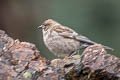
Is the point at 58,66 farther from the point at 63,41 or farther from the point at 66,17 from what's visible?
the point at 66,17

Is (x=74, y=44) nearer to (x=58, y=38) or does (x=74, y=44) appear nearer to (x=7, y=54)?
(x=58, y=38)

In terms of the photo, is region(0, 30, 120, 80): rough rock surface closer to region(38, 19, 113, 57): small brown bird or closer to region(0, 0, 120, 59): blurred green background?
region(38, 19, 113, 57): small brown bird

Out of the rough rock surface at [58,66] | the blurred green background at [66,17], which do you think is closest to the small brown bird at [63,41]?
the rough rock surface at [58,66]

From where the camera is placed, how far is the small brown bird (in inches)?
423

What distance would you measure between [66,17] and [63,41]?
18.6ft

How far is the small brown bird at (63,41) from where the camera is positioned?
1073 cm

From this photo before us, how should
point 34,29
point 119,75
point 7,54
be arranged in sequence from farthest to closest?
point 34,29
point 7,54
point 119,75

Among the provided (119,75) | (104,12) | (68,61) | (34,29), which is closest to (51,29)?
(68,61)

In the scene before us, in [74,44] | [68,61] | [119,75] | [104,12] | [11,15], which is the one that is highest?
[11,15]

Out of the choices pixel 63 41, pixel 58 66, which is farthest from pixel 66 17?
pixel 58 66

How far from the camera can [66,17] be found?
16.6m

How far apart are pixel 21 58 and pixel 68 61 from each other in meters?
0.64

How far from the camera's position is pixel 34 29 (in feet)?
59.8

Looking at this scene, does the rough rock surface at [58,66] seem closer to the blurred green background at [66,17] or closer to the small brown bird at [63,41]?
the small brown bird at [63,41]
